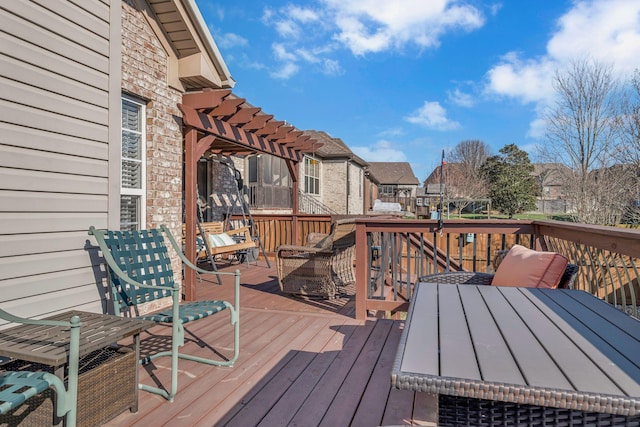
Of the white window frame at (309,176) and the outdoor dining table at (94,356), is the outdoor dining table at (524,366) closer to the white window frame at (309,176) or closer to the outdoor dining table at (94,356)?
the outdoor dining table at (94,356)

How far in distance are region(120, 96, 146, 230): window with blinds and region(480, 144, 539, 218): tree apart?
26.8 metres

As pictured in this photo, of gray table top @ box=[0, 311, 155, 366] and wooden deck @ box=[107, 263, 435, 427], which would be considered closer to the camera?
gray table top @ box=[0, 311, 155, 366]

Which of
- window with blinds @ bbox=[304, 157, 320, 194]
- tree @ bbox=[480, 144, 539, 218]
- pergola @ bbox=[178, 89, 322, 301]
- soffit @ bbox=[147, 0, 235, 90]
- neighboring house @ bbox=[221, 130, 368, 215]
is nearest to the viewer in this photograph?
soffit @ bbox=[147, 0, 235, 90]

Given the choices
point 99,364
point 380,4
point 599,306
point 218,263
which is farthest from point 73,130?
point 380,4

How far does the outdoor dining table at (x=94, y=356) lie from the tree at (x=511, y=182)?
28.1m

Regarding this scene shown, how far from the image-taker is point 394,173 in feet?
124

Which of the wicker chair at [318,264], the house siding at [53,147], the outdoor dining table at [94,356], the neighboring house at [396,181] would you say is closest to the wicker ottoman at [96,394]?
the outdoor dining table at [94,356]

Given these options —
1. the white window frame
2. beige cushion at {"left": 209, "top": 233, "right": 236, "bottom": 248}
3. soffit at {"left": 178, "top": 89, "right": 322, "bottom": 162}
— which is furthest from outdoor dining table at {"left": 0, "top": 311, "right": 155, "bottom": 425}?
the white window frame

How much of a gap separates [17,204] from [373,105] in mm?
26603

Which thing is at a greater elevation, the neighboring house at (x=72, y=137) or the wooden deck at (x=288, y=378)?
the neighboring house at (x=72, y=137)

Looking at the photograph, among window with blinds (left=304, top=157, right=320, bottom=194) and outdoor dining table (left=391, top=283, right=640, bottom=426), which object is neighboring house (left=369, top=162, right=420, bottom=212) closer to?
window with blinds (left=304, top=157, right=320, bottom=194)

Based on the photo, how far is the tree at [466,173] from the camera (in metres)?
28.6

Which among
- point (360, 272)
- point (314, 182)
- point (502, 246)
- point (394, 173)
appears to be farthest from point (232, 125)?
point (394, 173)

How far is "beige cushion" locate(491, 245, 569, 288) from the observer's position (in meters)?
2.45
